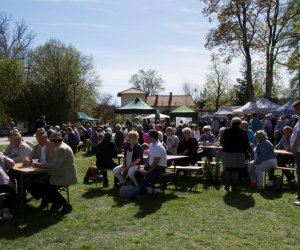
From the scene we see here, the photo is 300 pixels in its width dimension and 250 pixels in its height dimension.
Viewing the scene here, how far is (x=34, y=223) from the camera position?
21.3 feet

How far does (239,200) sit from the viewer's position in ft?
25.9

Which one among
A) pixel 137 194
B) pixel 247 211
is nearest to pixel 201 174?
pixel 137 194

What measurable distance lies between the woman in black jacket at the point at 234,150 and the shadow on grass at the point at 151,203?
131 cm

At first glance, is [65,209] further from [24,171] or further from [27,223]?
[24,171]

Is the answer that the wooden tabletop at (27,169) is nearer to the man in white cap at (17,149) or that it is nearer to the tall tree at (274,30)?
the man in white cap at (17,149)

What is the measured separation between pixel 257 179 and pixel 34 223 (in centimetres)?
474

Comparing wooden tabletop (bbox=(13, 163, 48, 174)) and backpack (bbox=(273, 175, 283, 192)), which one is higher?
wooden tabletop (bbox=(13, 163, 48, 174))

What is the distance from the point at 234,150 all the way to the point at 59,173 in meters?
3.67

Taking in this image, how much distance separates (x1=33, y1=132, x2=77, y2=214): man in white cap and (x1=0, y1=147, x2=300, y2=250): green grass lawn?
0.27 meters

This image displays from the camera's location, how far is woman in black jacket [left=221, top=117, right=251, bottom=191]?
8695 millimetres

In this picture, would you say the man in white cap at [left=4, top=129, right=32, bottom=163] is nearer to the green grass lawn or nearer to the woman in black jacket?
the green grass lawn

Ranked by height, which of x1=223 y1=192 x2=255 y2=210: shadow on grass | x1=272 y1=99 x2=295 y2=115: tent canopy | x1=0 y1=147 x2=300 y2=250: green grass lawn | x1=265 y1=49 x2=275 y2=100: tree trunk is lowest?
x1=0 y1=147 x2=300 y2=250: green grass lawn

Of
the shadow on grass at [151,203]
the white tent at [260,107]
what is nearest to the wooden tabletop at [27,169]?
the shadow on grass at [151,203]

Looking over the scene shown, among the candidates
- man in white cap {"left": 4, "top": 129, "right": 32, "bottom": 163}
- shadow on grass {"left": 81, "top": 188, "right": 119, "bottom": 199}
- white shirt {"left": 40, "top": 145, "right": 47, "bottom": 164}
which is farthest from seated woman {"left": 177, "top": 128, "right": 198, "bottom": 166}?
man in white cap {"left": 4, "top": 129, "right": 32, "bottom": 163}
